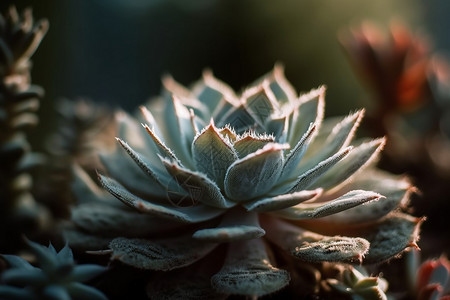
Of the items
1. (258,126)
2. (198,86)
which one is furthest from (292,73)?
Result: (258,126)

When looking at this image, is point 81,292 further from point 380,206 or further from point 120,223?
point 380,206

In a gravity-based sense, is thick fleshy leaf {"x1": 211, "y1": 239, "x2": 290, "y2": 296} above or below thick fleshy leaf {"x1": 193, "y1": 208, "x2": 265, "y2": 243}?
below

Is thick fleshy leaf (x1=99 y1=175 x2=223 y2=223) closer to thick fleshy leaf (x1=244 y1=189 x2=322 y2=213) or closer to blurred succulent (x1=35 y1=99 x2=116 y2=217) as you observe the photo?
thick fleshy leaf (x1=244 y1=189 x2=322 y2=213)

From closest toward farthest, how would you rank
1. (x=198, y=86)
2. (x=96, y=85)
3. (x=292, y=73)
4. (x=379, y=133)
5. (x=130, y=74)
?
(x=198, y=86), (x=379, y=133), (x=292, y=73), (x=96, y=85), (x=130, y=74)

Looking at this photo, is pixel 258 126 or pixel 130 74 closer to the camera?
pixel 258 126

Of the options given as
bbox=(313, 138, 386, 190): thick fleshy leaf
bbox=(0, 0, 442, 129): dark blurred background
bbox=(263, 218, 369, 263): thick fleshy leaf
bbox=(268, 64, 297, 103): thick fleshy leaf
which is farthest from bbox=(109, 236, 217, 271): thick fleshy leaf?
bbox=(0, 0, 442, 129): dark blurred background

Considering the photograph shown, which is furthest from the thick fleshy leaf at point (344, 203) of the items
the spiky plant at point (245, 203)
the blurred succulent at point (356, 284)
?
the blurred succulent at point (356, 284)

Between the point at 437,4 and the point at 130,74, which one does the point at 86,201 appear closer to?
the point at 130,74

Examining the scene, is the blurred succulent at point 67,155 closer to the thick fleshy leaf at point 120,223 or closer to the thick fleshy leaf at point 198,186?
the thick fleshy leaf at point 120,223
